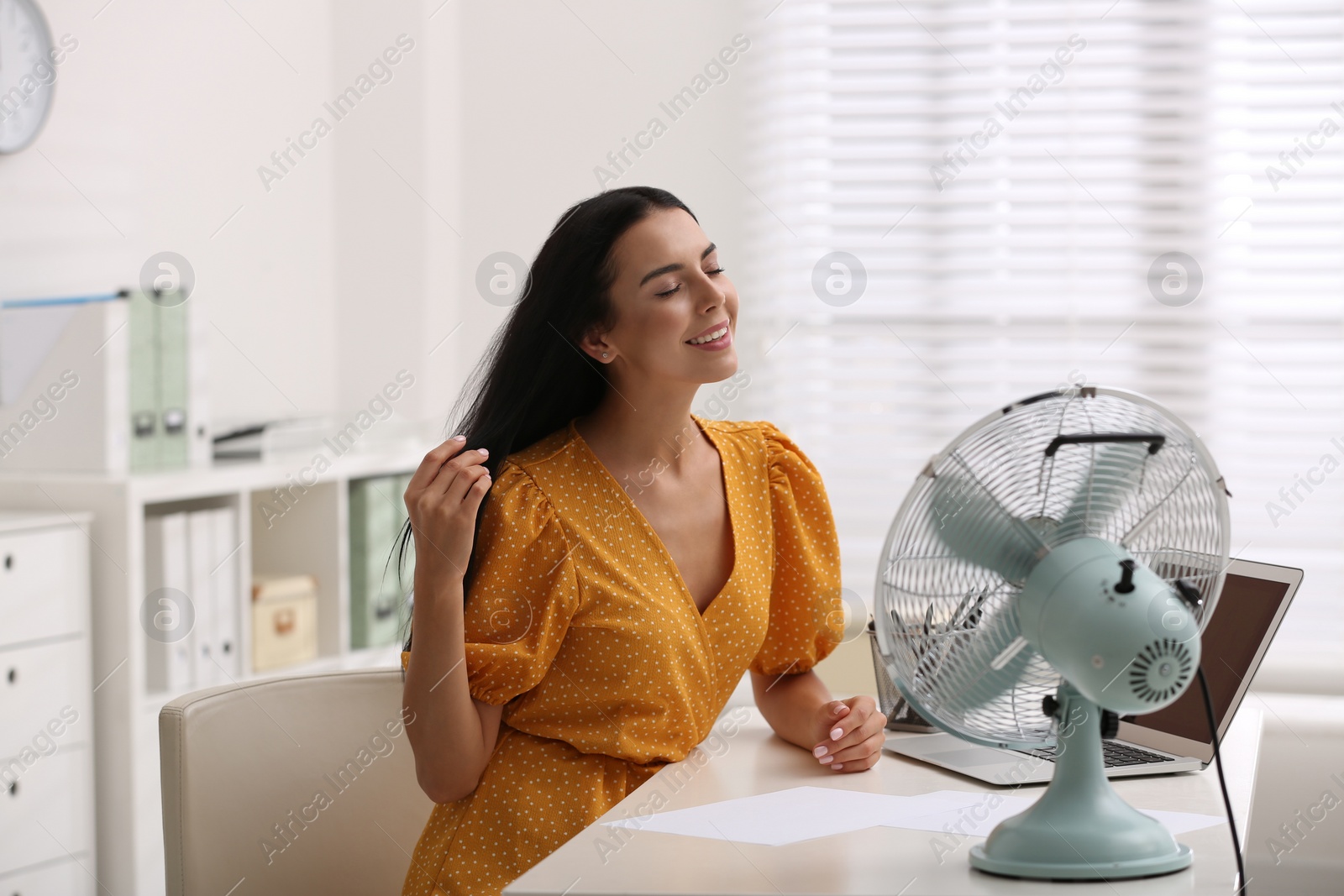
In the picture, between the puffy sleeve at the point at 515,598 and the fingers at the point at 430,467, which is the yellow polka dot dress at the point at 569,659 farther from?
the fingers at the point at 430,467

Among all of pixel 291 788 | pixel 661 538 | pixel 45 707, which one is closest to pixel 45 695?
pixel 45 707

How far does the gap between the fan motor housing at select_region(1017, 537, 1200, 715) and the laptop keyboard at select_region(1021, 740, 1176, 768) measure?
42 cm

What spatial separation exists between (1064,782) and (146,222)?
260 centimetres

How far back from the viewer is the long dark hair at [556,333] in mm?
1607

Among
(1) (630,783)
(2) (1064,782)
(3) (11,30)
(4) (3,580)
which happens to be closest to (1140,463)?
(2) (1064,782)

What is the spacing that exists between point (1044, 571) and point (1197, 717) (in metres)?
0.56

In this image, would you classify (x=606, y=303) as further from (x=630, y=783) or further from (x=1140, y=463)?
(x=1140, y=463)

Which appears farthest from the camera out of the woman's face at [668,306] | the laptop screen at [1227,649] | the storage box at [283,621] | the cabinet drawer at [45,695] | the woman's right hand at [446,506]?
the storage box at [283,621]

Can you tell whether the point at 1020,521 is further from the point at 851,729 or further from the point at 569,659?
the point at 569,659

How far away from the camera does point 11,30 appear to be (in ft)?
8.51

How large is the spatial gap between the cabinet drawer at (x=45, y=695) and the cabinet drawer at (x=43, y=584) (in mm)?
35

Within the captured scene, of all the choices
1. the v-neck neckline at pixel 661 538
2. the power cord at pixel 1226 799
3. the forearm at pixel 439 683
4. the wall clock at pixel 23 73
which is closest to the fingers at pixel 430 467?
the forearm at pixel 439 683

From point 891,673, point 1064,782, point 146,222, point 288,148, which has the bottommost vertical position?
point 1064,782

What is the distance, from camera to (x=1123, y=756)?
146 centimetres
